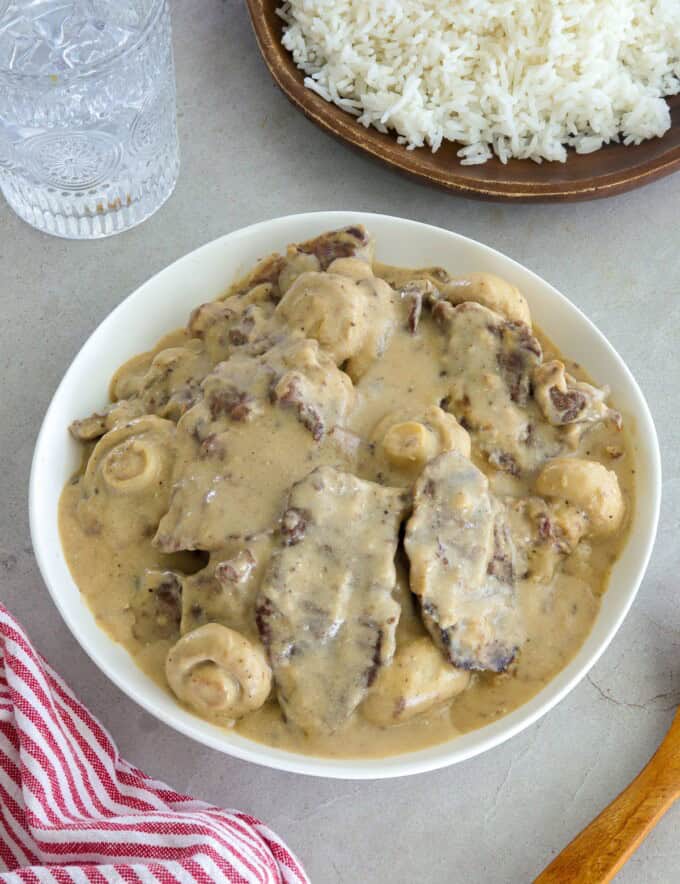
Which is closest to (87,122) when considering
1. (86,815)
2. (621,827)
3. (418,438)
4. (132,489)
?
(132,489)

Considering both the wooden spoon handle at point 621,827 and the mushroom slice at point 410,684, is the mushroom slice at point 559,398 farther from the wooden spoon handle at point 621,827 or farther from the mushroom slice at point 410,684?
the wooden spoon handle at point 621,827

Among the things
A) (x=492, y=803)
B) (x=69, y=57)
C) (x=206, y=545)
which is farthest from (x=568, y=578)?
(x=69, y=57)

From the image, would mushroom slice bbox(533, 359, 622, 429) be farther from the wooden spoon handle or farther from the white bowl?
the wooden spoon handle

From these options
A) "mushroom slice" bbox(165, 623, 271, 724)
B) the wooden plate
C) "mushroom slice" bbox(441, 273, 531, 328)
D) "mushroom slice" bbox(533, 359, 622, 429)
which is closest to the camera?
"mushroom slice" bbox(165, 623, 271, 724)

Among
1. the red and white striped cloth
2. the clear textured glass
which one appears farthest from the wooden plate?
the red and white striped cloth

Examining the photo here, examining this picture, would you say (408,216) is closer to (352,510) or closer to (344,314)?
(344,314)

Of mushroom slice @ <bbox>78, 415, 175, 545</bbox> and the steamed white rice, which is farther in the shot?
the steamed white rice
